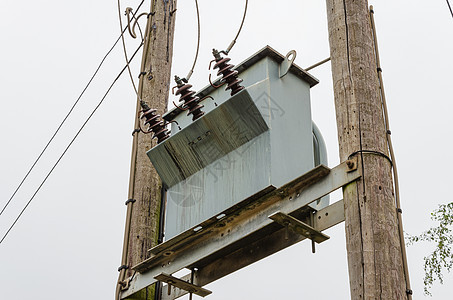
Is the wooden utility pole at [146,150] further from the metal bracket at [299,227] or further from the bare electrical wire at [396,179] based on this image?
the bare electrical wire at [396,179]

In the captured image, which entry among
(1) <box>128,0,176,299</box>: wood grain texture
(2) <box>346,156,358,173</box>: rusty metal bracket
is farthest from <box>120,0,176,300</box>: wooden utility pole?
(2) <box>346,156,358,173</box>: rusty metal bracket

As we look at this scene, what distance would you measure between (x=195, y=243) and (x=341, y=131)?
1.31 meters

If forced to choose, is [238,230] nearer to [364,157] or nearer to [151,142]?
[364,157]

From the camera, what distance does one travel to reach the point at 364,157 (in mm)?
4047

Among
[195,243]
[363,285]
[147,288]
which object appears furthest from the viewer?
[147,288]

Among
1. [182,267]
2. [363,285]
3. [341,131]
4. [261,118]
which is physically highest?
[261,118]

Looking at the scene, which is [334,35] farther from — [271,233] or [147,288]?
[147,288]

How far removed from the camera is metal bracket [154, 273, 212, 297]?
16.5ft

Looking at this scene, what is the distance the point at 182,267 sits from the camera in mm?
4996

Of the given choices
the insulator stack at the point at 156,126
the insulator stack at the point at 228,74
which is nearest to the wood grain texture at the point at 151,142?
the insulator stack at the point at 156,126

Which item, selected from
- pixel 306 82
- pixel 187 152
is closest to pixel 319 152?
pixel 306 82

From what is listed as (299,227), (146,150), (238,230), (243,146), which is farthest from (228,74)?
(146,150)

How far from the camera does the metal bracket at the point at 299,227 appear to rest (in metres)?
4.27

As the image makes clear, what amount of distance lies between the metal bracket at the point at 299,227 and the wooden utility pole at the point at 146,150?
149 cm
